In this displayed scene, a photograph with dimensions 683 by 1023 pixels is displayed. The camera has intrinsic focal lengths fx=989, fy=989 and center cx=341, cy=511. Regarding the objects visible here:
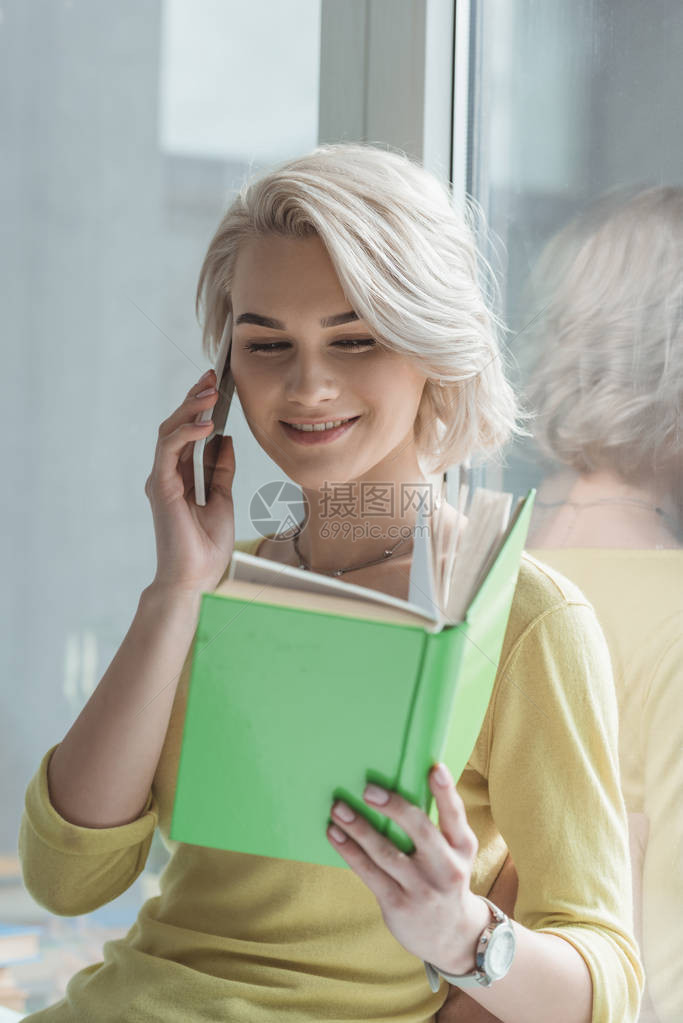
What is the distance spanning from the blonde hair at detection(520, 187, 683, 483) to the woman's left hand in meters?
0.42

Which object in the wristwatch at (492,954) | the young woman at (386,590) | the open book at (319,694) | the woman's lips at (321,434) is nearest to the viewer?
the open book at (319,694)

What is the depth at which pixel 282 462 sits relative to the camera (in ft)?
3.35

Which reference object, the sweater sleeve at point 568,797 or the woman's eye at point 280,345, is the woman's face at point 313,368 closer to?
the woman's eye at point 280,345

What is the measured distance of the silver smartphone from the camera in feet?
3.43

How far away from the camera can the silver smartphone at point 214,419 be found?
3.43ft

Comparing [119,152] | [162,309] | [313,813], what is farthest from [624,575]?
[119,152]

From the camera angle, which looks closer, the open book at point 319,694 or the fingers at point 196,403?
the open book at point 319,694

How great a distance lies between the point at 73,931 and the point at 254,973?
90 centimetres

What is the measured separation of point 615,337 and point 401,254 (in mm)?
238

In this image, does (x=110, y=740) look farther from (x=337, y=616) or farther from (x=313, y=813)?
(x=337, y=616)

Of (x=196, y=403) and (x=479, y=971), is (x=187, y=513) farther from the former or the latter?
(x=479, y=971)

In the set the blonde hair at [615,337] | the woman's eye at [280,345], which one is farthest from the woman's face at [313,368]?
the blonde hair at [615,337]

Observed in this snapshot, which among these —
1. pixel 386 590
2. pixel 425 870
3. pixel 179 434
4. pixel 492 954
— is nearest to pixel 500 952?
pixel 492 954

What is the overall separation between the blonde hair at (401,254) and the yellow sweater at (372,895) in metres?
0.20
